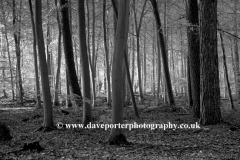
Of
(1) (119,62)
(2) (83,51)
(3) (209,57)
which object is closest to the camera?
(1) (119,62)

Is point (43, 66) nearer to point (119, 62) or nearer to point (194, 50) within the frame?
point (119, 62)

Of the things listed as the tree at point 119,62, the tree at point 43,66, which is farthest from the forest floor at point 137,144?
the tree at point 119,62

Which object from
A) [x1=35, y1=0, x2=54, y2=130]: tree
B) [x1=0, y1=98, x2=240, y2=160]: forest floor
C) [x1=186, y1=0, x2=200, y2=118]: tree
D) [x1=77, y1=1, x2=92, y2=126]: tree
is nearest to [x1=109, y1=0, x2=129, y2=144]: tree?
[x1=0, y1=98, x2=240, y2=160]: forest floor

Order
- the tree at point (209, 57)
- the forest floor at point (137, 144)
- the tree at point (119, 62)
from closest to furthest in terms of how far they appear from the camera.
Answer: the forest floor at point (137, 144) < the tree at point (119, 62) < the tree at point (209, 57)

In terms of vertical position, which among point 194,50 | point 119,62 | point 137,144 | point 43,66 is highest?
point 194,50

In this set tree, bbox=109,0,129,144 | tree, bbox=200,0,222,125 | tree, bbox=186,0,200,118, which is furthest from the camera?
tree, bbox=186,0,200,118

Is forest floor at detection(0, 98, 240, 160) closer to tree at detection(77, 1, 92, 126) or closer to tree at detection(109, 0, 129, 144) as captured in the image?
tree at detection(109, 0, 129, 144)

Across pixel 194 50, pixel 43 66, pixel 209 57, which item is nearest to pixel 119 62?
pixel 43 66

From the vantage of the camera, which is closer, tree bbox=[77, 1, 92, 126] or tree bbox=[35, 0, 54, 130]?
tree bbox=[35, 0, 54, 130]

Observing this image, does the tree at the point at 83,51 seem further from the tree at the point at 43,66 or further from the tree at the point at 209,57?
the tree at the point at 209,57

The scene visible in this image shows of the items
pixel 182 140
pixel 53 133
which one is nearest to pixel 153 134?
pixel 182 140

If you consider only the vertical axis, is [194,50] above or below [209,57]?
above

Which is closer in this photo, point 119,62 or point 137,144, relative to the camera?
point 119,62

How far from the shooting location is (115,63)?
19.0ft
